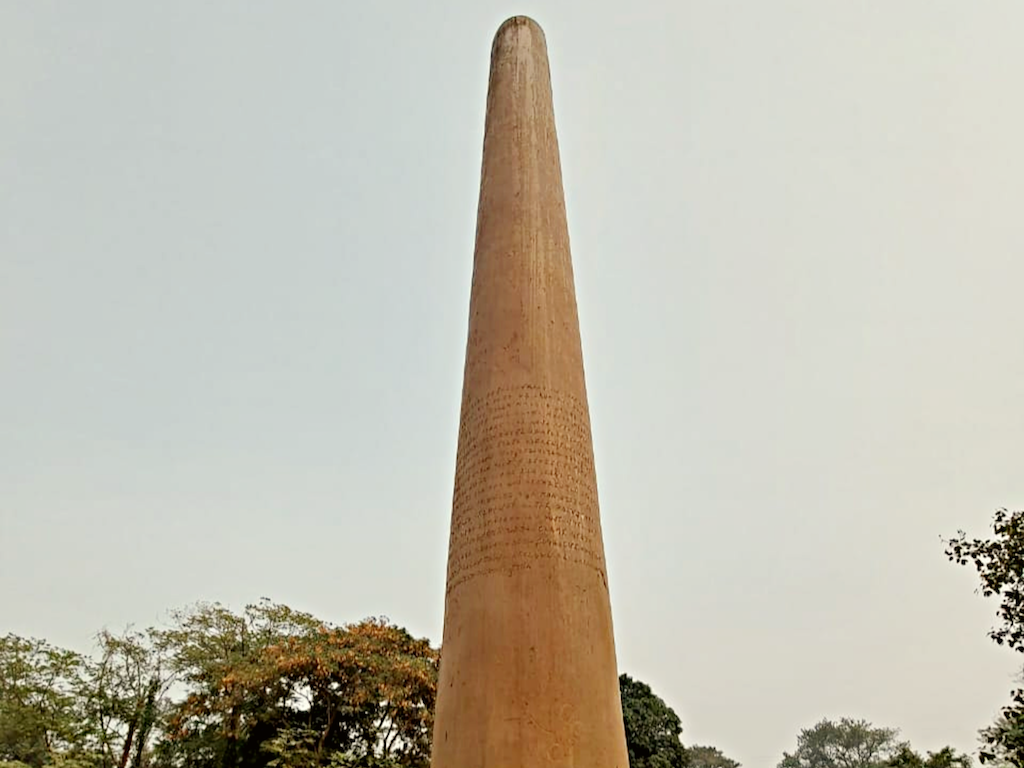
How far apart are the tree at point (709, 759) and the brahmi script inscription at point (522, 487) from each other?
4525 centimetres

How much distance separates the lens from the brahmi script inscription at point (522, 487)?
4621 mm

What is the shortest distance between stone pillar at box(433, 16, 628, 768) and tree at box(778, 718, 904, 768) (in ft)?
169

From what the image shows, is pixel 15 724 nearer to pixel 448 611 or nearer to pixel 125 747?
pixel 125 747

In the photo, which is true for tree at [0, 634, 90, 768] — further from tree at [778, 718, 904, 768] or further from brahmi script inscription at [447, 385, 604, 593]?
tree at [778, 718, 904, 768]

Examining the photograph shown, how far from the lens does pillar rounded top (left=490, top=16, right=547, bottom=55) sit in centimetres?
747

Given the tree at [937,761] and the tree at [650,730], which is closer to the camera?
the tree at [937,761]

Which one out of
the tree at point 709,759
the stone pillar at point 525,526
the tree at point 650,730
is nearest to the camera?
the stone pillar at point 525,526

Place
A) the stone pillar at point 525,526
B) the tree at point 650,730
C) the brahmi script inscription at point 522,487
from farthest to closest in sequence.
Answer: the tree at point 650,730
the brahmi script inscription at point 522,487
the stone pillar at point 525,526

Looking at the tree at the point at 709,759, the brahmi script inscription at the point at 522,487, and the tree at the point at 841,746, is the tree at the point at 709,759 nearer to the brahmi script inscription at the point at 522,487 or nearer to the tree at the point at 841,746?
the tree at the point at 841,746

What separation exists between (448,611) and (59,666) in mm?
20334

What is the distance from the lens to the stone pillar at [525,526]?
13.5 ft

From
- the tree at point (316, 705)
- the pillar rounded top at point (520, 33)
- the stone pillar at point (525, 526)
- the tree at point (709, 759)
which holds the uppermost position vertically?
the tree at point (709, 759)

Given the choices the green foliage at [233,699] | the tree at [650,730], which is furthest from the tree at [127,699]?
the tree at [650,730]

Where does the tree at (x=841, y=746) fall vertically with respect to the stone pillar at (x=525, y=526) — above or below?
above
